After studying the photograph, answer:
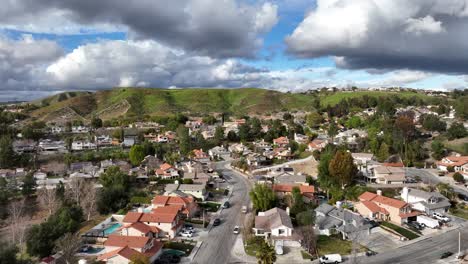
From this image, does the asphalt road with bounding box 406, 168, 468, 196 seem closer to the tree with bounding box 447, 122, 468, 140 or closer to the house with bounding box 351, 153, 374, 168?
the house with bounding box 351, 153, 374, 168

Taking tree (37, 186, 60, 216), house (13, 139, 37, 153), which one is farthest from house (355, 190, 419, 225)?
house (13, 139, 37, 153)

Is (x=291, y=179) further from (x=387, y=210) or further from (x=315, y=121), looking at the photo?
(x=315, y=121)

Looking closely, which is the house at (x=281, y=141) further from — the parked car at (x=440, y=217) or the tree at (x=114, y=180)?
the parked car at (x=440, y=217)

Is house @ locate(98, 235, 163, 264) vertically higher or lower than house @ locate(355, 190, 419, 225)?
higher

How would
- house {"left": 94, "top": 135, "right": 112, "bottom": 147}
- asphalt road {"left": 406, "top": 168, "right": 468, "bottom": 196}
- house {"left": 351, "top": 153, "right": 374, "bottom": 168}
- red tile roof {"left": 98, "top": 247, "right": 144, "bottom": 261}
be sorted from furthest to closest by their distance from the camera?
house {"left": 94, "top": 135, "right": 112, "bottom": 147} → house {"left": 351, "top": 153, "right": 374, "bottom": 168} → asphalt road {"left": 406, "top": 168, "right": 468, "bottom": 196} → red tile roof {"left": 98, "top": 247, "right": 144, "bottom": 261}

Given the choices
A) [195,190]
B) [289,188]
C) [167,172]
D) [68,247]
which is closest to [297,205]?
[289,188]

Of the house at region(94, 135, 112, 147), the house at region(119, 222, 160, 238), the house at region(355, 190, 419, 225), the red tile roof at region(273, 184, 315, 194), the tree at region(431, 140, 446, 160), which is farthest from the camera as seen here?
the house at region(94, 135, 112, 147)
